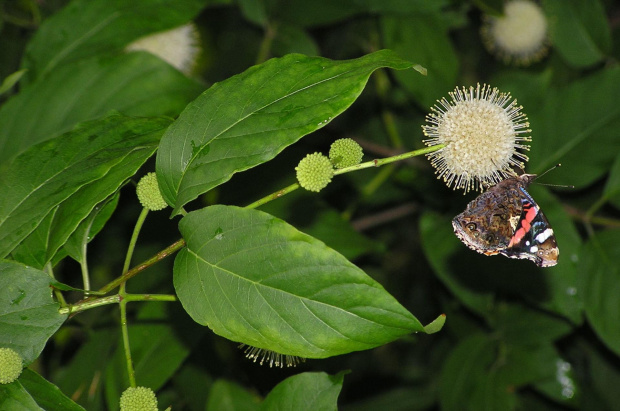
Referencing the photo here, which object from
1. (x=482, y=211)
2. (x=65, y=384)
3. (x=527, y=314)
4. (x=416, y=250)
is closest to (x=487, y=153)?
(x=482, y=211)

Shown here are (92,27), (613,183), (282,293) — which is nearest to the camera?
(282,293)

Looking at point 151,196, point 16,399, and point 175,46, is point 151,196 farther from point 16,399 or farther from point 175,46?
point 175,46

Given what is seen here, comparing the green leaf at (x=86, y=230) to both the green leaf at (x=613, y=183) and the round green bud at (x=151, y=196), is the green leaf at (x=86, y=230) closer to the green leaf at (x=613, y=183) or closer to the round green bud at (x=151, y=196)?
the round green bud at (x=151, y=196)

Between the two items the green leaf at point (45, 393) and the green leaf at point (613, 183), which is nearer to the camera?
the green leaf at point (45, 393)

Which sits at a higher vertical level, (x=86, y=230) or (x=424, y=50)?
(x=86, y=230)

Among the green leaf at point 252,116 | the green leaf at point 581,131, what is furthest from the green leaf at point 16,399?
the green leaf at point 581,131

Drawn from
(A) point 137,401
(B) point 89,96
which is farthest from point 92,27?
(A) point 137,401

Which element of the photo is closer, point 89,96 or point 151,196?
point 151,196

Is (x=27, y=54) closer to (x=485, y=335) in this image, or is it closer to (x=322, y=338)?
(x=322, y=338)
